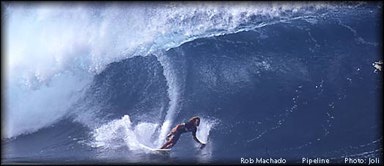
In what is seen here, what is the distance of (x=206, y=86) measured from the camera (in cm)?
1364

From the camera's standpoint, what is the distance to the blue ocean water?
459 inches

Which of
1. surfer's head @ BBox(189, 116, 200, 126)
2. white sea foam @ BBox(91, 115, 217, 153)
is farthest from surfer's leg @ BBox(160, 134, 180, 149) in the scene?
surfer's head @ BBox(189, 116, 200, 126)

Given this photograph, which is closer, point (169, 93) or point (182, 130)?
point (182, 130)

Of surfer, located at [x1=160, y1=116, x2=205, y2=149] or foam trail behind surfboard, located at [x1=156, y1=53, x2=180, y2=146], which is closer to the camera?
surfer, located at [x1=160, y1=116, x2=205, y2=149]

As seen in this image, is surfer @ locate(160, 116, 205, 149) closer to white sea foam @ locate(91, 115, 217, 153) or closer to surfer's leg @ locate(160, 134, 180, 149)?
surfer's leg @ locate(160, 134, 180, 149)

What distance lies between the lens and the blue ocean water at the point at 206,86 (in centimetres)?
1165

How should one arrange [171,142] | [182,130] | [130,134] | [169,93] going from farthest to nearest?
[169,93]
[130,134]
[182,130]
[171,142]

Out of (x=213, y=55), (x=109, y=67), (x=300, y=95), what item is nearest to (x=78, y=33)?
(x=109, y=67)

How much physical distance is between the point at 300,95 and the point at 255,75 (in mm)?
1651

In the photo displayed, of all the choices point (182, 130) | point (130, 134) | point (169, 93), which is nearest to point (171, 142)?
point (182, 130)

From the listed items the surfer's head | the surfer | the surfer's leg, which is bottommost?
the surfer's leg

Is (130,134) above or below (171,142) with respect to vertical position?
above

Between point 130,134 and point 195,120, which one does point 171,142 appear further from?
point 130,134

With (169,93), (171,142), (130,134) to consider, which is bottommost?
(171,142)
